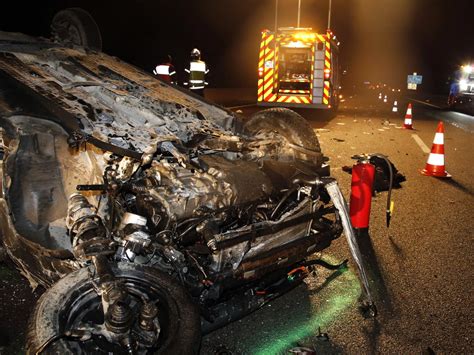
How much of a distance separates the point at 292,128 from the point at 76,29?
2780mm

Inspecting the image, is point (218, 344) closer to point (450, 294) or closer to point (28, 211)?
point (28, 211)

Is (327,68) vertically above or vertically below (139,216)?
above

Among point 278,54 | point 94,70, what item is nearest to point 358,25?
point 278,54

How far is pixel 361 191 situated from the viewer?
4305 mm

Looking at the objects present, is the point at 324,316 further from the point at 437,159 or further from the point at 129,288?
the point at 437,159

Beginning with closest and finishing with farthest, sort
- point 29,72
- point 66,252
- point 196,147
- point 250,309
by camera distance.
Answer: point 66,252
point 250,309
point 196,147
point 29,72

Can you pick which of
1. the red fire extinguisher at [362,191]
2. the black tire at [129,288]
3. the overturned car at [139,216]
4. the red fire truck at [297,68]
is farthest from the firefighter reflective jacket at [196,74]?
the black tire at [129,288]

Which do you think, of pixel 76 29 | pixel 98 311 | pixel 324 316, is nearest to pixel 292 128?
pixel 324 316

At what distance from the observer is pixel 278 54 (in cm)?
1457

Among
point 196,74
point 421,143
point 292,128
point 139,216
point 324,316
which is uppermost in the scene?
point 196,74

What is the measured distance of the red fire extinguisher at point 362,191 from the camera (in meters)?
4.23

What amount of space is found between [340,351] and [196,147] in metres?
1.59

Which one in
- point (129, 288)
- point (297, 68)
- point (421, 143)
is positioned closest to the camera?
point (129, 288)

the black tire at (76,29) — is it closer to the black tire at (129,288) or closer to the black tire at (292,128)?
the black tire at (292,128)
